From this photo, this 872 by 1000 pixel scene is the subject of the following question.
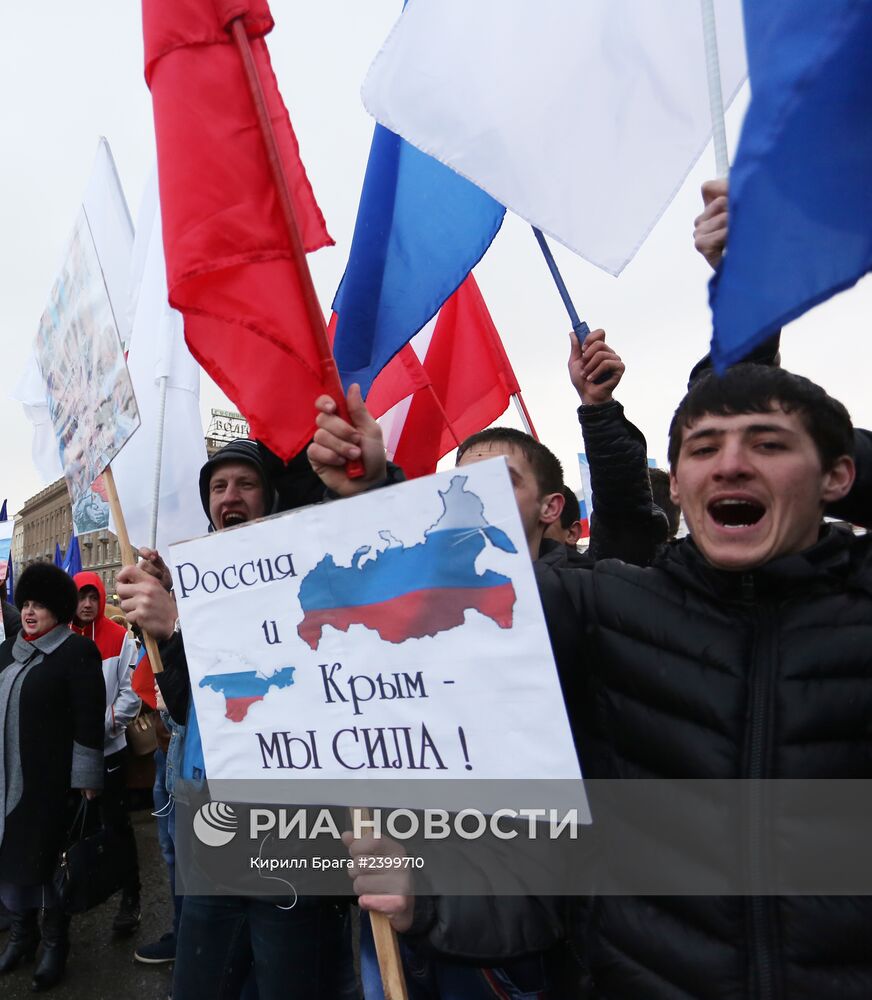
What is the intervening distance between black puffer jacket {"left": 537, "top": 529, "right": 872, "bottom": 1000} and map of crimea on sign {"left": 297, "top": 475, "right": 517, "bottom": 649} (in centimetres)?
24

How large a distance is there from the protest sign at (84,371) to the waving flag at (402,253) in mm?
722

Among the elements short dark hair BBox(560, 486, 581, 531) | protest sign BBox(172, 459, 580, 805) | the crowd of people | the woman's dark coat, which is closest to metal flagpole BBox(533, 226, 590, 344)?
the crowd of people

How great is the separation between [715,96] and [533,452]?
1043 mm

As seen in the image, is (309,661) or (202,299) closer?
(309,661)

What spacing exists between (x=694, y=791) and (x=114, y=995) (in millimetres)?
3070

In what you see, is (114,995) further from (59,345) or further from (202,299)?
(202,299)

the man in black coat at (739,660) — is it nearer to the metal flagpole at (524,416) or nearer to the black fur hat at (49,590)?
the metal flagpole at (524,416)

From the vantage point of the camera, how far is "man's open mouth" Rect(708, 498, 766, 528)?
50.3 inches

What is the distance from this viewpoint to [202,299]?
178 centimetres

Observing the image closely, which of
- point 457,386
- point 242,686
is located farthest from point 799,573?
point 457,386

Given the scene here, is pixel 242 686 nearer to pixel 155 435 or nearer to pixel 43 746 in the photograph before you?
pixel 155 435

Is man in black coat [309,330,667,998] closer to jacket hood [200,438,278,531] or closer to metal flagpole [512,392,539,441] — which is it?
jacket hood [200,438,278,531]

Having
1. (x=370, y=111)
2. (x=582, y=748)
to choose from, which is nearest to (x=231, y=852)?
(x=582, y=748)

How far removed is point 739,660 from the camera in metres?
1.17
